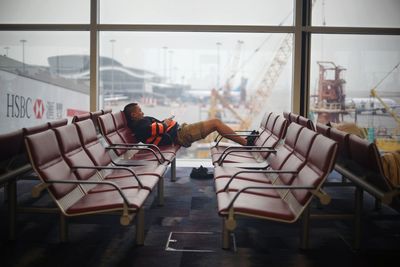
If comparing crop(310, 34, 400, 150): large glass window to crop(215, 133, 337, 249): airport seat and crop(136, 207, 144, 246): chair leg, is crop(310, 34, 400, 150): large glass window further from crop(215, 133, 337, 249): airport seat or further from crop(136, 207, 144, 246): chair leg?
crop(136, 207, 144, 246): chair leg

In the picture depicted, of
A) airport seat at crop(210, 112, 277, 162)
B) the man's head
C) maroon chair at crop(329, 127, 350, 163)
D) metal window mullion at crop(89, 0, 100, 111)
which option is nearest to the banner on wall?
metal window mullion at crop(89, 0, 100, 111)

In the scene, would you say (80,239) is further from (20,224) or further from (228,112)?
(228,112)

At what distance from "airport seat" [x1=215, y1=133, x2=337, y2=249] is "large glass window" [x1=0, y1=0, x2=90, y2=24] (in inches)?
158

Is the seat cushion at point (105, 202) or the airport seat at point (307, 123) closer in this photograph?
the seat cushion at point (105, 202)

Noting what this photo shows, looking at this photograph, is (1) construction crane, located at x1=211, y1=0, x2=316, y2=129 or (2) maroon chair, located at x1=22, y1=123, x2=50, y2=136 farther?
(1) construction crane, located at x1=211, y1=0, x2=316, y2=129

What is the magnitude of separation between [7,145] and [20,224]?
826 millimetres

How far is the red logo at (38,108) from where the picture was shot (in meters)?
5.93

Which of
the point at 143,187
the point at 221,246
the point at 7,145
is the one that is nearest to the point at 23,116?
the point at 7,145

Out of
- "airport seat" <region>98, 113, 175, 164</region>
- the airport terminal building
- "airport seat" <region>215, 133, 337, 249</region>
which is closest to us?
"airport seat" <region>215, 133, 337, 249</region>

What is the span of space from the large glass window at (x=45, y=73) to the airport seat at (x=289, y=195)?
387 cm

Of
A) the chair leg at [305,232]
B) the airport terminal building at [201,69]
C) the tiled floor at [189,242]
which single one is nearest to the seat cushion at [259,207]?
the chair leg at [305,232]

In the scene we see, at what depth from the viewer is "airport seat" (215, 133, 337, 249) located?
2.37 m

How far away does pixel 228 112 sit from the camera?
6.20 metres

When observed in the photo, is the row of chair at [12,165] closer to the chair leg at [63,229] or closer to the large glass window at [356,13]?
the chair leg at [63,229]
